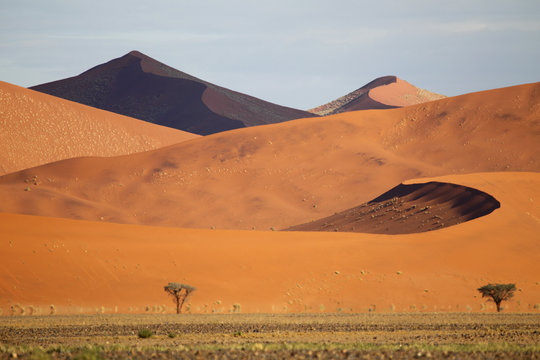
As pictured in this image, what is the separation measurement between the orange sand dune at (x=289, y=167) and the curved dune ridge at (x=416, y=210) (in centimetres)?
874

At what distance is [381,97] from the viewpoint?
170 meters

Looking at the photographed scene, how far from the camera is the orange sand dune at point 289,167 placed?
65.1 meters

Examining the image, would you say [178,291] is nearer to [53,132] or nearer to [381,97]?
[53,132]

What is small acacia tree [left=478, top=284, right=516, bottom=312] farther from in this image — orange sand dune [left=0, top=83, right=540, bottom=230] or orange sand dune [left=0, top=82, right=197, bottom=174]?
orange sand dune [left=0, top=82, right=197, bottom=174]

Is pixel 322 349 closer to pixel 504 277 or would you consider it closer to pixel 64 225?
pixel 504 277

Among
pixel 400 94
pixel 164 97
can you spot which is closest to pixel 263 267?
pixel 164 97

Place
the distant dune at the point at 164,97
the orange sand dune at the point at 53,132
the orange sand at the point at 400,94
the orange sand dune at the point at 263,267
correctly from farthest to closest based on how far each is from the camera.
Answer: the orange sand at the point at 400,94 < the distant dune at the point at 164,97 < the orange sand dune at the point at 53,132 < the orange sand dune at the point at 263,267

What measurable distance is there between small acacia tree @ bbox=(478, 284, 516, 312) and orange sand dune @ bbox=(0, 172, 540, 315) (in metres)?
0.67

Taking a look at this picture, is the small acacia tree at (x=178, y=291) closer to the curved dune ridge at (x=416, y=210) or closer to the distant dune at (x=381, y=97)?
the curved dune ridge at (x=416, y=210)

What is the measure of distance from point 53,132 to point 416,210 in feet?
175

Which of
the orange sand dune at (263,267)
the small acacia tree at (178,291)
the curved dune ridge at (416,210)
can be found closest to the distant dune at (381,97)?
the curved dune ridge at (416,210)

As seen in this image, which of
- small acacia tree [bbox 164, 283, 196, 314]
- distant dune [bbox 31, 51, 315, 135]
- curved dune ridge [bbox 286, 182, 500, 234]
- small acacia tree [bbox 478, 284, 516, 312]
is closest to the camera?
small acacia tree [bbox 164, 283, 196, 314]

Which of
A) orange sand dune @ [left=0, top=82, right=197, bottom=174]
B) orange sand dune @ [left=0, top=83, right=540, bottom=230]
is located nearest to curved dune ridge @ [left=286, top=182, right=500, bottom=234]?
orange sand dune @ [left=0, top=83, right=540, bottom=230]

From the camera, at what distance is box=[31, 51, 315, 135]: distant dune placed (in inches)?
5650
